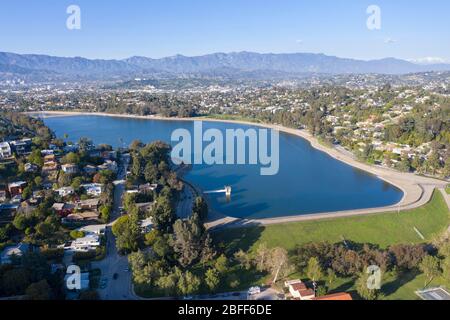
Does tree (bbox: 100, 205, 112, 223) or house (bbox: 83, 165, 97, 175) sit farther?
house (bbox: 83, 165, 97, 175)

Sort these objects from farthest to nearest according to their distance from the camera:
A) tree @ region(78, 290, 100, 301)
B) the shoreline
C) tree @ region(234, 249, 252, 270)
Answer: the shoreline → tree @ region(234, 249, 252, 270) → tree @ region(78, 290, 100, 301)

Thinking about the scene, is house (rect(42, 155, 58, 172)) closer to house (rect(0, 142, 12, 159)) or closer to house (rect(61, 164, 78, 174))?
house (rect(61, 164, 78, 174))

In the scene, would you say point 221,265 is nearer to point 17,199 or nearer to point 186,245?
point 186,245

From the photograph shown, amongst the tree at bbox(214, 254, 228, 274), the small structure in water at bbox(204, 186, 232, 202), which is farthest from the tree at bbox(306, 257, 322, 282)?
the small structure in water at bbox(204, 186, 232, 202)

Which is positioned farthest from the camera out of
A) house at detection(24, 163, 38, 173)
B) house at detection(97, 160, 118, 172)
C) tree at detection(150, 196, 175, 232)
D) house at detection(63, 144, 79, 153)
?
house at detection(63, 144, 79, 153)

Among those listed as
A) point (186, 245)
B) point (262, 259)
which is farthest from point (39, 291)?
point (262, 259)

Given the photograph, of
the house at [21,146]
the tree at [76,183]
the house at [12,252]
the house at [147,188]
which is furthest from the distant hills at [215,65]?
the house at [12,252]

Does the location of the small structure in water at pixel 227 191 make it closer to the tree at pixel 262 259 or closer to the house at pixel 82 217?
the house at pixel 82 217

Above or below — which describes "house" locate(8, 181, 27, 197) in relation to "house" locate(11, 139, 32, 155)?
below
